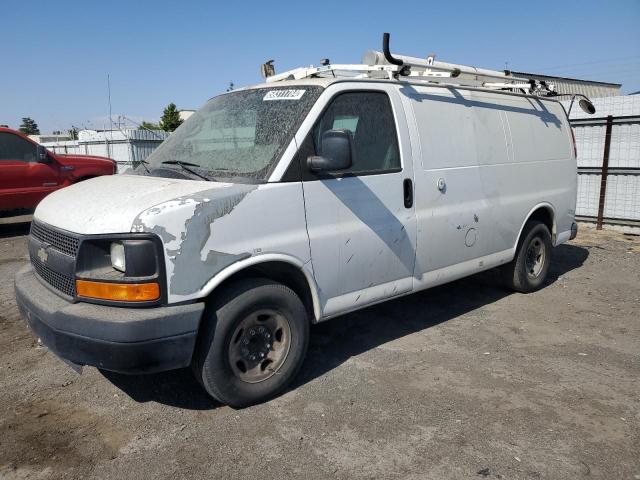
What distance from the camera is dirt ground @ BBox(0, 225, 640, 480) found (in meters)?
2.89

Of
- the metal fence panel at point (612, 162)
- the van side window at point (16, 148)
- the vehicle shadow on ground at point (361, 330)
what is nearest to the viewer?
the vehicle shadow on ground at point (361, 330)

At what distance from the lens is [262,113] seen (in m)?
3.82

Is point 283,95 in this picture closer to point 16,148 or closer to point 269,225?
point 269,225

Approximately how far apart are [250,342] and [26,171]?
820 cm

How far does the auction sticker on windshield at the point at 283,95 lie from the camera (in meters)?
3.78

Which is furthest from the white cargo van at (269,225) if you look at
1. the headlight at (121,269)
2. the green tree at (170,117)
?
the green tree at (170,117)

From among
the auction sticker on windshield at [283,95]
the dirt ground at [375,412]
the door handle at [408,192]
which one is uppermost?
the auction sticker on windshield at [283,95]

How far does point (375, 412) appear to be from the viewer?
3.42 meters

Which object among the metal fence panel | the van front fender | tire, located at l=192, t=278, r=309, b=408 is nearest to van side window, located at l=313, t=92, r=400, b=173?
the van front fender

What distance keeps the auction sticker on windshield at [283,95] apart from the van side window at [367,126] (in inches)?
9.9

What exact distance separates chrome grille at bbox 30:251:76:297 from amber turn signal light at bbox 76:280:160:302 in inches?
8.4

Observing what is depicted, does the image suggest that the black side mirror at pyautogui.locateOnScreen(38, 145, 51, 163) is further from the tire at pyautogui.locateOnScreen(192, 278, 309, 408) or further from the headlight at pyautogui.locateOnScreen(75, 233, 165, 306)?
the tire at pyautogui.locateOnScreen(192, 278, 309, 408)

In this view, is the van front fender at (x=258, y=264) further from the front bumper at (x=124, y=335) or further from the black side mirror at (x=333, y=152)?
the black side mirror at (x=333, y=152)

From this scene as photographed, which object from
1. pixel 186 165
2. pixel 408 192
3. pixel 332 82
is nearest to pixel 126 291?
pixel 186 165
